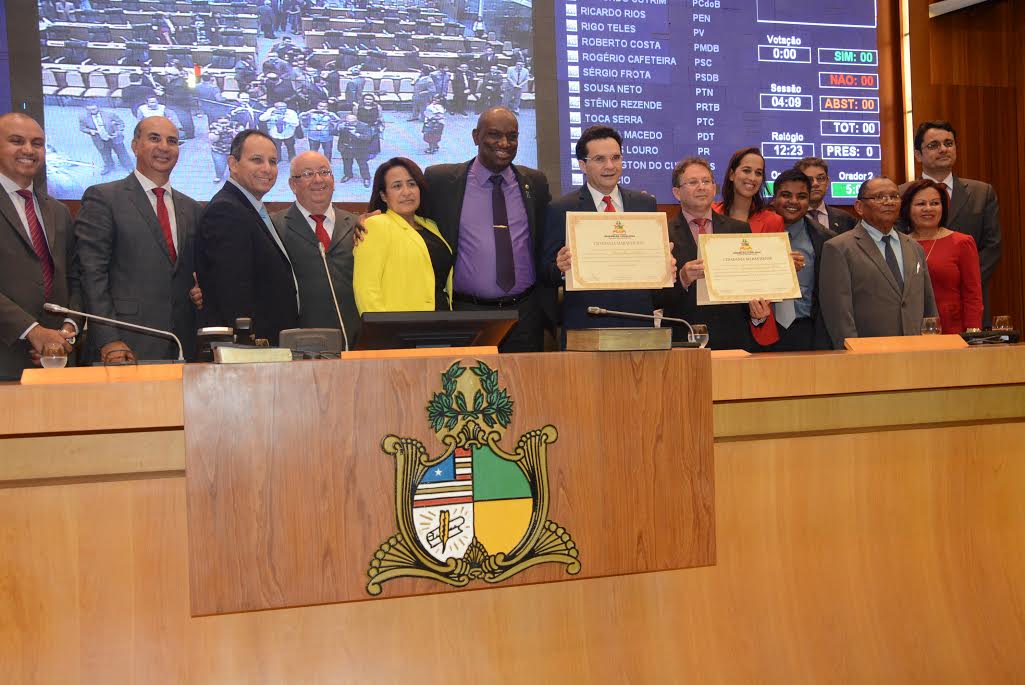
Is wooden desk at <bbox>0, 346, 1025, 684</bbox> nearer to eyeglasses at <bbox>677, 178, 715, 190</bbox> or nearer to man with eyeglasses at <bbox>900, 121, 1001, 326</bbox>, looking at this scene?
eyeglasses at <bbox>677, 178, 715, 190</bbox>

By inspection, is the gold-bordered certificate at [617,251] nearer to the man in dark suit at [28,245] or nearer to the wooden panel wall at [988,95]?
the man in dark suit at [28,245]

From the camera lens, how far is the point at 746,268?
9.39 ft

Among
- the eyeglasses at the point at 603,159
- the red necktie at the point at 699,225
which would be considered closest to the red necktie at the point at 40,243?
the eyeglasses at the point at 603,159

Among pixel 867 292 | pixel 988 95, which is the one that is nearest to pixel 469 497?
pixel 867 292

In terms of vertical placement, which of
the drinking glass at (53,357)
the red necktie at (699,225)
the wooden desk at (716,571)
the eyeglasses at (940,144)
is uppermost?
the eyeglasses at (940,144)

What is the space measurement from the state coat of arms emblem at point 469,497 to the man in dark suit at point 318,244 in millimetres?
1759

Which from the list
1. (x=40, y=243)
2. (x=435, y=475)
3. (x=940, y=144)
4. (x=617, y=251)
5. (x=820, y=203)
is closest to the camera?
(x=435, y=475)

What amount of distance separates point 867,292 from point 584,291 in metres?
1.17

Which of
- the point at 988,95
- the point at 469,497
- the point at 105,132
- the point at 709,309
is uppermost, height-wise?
the point at 988,95

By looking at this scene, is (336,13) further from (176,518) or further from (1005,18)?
(1005,18)

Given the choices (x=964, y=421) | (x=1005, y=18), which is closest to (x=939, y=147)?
(x=1005, y=18)

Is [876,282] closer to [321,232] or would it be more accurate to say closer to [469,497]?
[321,232]

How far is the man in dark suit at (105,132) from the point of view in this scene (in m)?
4.46

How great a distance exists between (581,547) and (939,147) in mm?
3830
